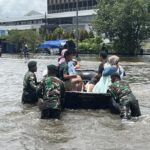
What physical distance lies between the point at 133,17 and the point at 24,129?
A: 4642 centimetres

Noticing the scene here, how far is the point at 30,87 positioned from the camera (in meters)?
14.0

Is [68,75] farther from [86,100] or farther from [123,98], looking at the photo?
[123,98]

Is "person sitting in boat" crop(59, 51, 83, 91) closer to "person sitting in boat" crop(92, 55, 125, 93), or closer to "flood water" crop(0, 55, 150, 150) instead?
"person sitting in boat" crop(92, 55, 125, 93)

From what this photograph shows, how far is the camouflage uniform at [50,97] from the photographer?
12148mm

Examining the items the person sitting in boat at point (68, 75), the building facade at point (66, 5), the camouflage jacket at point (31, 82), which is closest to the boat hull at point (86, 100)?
the person sitting in boat at point (68, 75)

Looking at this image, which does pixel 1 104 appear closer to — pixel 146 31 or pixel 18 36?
pixel 146 31

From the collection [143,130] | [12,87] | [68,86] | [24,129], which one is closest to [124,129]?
[143,130]

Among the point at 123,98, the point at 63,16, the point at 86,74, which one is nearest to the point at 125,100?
the point at 123,98

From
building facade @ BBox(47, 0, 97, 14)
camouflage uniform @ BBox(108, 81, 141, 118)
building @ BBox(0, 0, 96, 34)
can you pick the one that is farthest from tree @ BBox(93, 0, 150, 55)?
building facade @ BBox(47, 0, 97, 14)

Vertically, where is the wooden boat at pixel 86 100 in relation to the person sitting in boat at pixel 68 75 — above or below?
below

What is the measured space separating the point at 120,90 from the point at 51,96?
5.46 feet

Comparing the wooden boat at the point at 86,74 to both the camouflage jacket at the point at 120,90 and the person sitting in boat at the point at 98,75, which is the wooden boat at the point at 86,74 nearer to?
the person sitting in boat at the point at 98,75

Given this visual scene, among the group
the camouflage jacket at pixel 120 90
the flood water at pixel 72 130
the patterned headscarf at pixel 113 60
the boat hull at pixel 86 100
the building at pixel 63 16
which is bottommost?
the flood water at pixel 72 130

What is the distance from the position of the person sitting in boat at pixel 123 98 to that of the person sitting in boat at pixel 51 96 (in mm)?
1305
